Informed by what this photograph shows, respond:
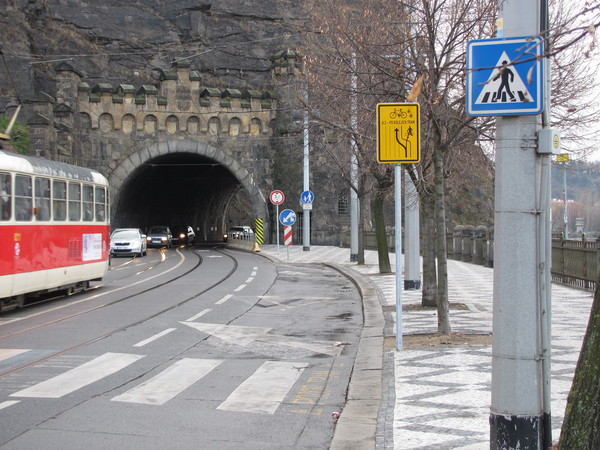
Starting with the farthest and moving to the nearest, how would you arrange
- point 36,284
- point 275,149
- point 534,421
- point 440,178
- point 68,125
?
point 275,149 < point 68,125 < point 36,284 < point 440,178 < point 534,421


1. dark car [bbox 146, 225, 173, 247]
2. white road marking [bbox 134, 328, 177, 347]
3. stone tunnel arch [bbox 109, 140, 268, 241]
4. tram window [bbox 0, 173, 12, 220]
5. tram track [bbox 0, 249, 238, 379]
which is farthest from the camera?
dark car [bbox 146, 225, 173, 247]

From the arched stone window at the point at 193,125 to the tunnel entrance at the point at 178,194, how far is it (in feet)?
4.80

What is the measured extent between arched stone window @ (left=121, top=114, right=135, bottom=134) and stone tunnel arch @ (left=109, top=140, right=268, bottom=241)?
4.62 feet

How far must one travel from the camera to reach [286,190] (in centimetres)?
4831

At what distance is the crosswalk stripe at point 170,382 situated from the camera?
25.5 ft

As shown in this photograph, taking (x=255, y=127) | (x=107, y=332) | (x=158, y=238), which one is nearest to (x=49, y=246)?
(x=107, y=332)

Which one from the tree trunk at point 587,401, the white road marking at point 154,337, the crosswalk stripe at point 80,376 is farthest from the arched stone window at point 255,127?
the tree trunk at point 587,401

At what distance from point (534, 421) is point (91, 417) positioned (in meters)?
3.93

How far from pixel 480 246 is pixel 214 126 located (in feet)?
74.4

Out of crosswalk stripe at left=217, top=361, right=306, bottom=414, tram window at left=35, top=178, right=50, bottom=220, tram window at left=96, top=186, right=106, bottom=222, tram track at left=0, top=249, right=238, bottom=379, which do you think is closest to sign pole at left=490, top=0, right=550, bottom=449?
crosswalk stripe at left=217, top=361, right=306, bottom=414

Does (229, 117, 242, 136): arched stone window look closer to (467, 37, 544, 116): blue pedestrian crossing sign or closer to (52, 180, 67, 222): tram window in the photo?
(52, 180, 67, 222): tram window

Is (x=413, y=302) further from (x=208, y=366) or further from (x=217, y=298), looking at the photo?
(x=208, y=366)

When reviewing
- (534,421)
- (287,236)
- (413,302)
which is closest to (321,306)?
(413,302)

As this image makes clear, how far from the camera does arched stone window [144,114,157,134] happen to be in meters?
45.5
